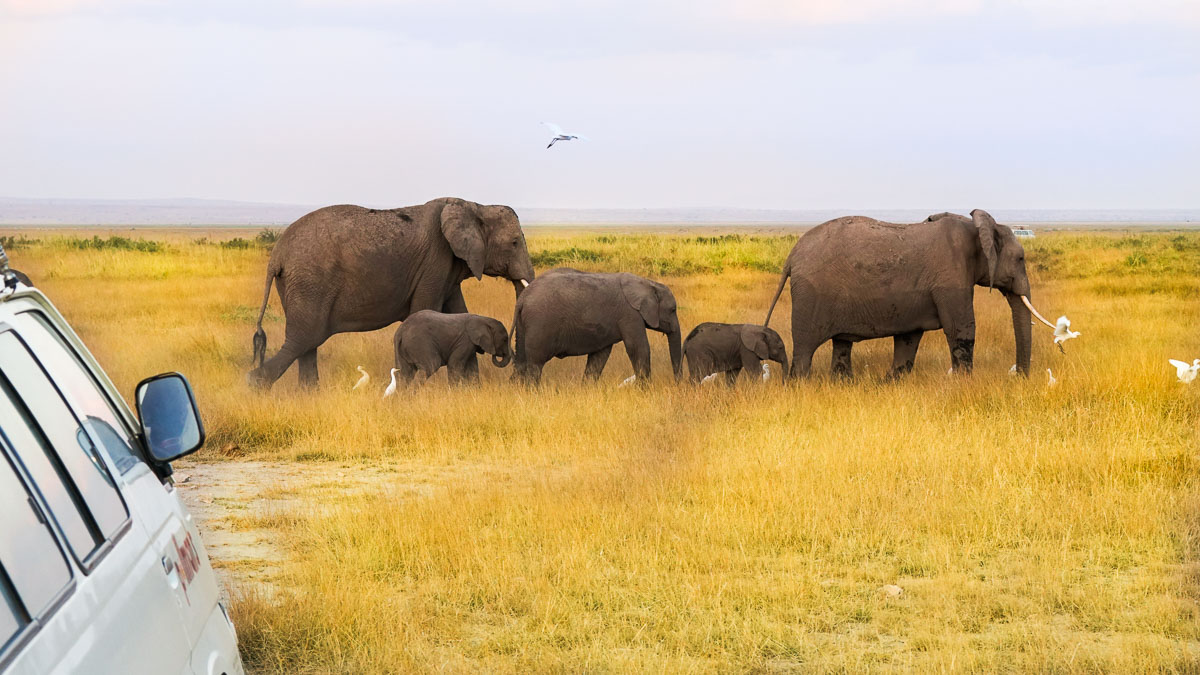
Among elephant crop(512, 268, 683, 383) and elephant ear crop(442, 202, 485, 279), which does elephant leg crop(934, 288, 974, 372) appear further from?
elephant ear crop(442, 202, 485, 279)

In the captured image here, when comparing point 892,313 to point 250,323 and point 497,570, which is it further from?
point 250,323

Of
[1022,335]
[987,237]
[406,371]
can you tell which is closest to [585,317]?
[406,371]

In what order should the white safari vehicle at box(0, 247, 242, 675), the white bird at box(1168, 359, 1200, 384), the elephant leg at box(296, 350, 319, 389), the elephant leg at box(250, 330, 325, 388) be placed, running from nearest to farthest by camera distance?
the white safari vehicle at box(0, 247, 242, 675), the white bird at box(1168, 359, 1200, 384), the elephant leg at box(250, 330, 325, 388), the elephant leg at box(296, 350, 319, 389)

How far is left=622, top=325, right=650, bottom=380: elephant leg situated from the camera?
14.2 m

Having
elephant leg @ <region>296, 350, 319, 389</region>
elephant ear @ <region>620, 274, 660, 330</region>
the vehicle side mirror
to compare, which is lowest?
elephant leg @ <region>296, 350, 319, 389</region>

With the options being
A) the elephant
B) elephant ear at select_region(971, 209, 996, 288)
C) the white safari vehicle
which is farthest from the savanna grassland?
the white safari vehicle

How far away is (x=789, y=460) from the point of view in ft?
30.7

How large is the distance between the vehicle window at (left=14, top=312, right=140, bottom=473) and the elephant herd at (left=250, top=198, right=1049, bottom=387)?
10.3 m

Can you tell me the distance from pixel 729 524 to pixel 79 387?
507cm

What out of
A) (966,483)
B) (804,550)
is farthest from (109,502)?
(966,483)

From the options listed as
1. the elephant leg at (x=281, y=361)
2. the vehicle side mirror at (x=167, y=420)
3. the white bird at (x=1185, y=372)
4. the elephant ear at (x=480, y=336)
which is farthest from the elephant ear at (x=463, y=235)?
the vehicle side mirror at (x=167, y=420)

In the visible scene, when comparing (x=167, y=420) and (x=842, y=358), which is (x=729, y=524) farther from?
(x=842, y=358)

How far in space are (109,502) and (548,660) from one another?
3.24 m

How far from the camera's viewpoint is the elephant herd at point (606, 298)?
14.0 meters
